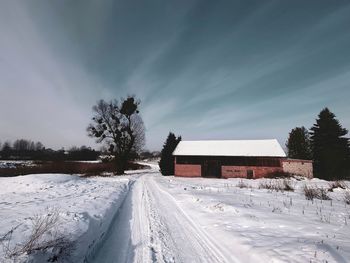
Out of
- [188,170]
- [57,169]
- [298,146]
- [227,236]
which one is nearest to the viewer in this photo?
[227,236]

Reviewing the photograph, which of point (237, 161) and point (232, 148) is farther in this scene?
point (232, 148)

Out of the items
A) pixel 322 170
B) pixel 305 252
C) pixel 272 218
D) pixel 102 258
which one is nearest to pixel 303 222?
pixel 272 218

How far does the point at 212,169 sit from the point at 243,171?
4.72 metres

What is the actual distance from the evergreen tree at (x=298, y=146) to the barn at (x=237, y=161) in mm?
16011

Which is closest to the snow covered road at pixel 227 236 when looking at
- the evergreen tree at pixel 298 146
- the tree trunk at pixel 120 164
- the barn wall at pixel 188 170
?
the barn wall at pixel 188 170

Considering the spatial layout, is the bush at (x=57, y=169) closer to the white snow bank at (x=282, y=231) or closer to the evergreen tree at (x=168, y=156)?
the evergreen tree at (x=168, y=156)

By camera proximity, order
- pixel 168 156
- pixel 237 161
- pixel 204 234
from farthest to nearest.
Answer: pixel 168 156, pixel 237 161, pixel 204 234

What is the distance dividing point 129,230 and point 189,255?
243cm

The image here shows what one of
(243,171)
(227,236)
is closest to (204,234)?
(227,236)

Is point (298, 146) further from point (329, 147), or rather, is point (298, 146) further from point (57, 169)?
point (57, 169)

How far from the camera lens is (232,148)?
1588 inches

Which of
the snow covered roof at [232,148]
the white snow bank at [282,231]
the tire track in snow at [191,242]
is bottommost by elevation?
the tire track in snow at [191,242]

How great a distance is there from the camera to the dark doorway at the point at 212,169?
3862 cm

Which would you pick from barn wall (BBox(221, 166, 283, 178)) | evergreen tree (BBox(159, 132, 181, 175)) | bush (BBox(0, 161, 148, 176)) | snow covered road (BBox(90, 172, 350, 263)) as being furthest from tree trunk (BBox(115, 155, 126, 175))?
snow covered road (BBox(90, 172, 350, 263))
